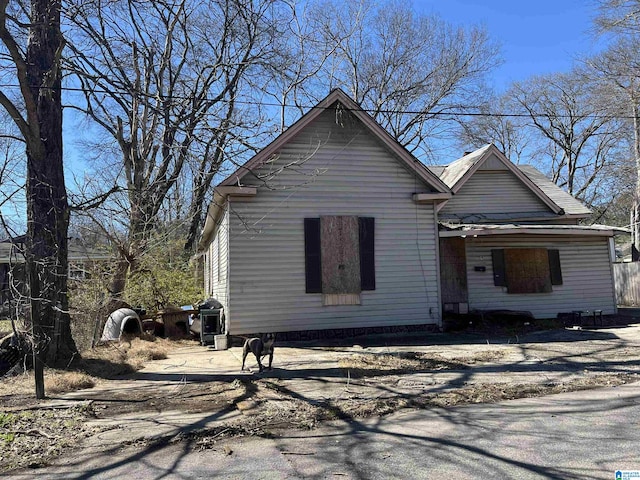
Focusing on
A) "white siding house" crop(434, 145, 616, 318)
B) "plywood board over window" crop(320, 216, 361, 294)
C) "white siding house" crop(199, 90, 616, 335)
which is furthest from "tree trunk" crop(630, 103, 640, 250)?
"plywood board over window" crop(320, 216, 361, 294)

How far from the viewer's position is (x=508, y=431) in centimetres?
488

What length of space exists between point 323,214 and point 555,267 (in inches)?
314

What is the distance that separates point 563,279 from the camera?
15.3m

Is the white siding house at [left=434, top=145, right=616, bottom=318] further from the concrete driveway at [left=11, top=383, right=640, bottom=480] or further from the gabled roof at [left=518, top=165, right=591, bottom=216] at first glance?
the concrete driveway at [left=11, top=383, right=640, bottom=480]

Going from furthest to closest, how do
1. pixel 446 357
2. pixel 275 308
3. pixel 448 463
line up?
pixel 275 308 < pixel 446 357 < pixel 448 463

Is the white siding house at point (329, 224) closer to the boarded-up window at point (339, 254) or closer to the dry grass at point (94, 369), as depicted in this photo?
the boarded-up window at point (339, 254)

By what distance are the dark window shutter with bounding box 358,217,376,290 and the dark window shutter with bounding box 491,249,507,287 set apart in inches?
183

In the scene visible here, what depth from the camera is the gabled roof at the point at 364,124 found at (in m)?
11.7

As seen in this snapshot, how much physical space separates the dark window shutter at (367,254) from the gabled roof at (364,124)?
1.83 m

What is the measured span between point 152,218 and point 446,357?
8.62 meters

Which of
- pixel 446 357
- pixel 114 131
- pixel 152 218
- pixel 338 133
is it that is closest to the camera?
pixel 446 357

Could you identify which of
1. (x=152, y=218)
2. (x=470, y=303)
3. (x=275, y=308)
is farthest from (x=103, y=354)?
(x=470, y=303)

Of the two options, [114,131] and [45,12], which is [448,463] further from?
[114,131]

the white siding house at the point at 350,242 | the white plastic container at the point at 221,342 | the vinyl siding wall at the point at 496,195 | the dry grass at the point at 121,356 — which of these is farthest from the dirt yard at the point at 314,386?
the vinyl siding wall at the point at 496,195
